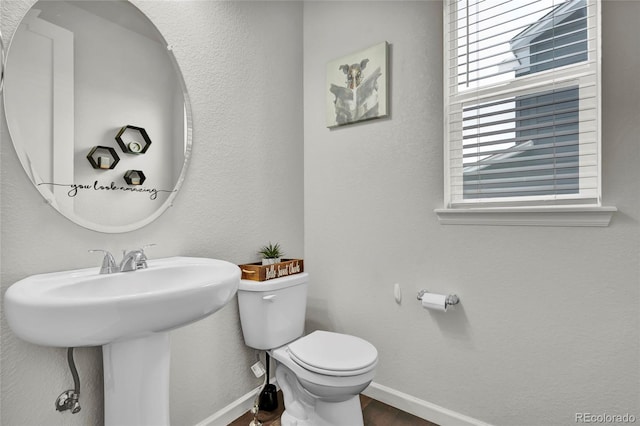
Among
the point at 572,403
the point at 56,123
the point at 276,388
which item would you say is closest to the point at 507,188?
the point at 572,403

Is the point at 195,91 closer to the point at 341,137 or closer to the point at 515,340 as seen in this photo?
the point at 341,137

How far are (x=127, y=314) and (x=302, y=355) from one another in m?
0.82

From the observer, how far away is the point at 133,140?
1295mm

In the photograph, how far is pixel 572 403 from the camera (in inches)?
51.8

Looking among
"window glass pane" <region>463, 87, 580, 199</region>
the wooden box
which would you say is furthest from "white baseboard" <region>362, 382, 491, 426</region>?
"window glass pane" <region>463, 87, 580, 199</region>

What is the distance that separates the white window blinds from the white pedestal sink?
1209 millimetres

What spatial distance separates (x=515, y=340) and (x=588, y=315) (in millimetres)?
290

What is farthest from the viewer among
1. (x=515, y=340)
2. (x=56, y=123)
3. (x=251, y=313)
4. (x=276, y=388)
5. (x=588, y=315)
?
(x=276, y=388)

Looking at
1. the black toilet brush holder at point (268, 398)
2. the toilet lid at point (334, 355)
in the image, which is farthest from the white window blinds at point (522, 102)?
the black toilet brush holder at point (268, 398)

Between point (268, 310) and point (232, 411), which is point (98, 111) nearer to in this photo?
point (268, 310)

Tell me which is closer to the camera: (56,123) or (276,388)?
(56,123)

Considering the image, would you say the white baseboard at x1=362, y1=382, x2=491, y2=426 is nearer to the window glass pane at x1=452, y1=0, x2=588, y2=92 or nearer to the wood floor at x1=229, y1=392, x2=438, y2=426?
the wood floor at x1=229, y1=392, x2=438, y2=426

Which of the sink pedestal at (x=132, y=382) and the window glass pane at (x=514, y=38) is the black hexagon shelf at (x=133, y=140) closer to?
the sink pedestal at (x=132, y=382)

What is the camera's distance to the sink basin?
2.57ft
